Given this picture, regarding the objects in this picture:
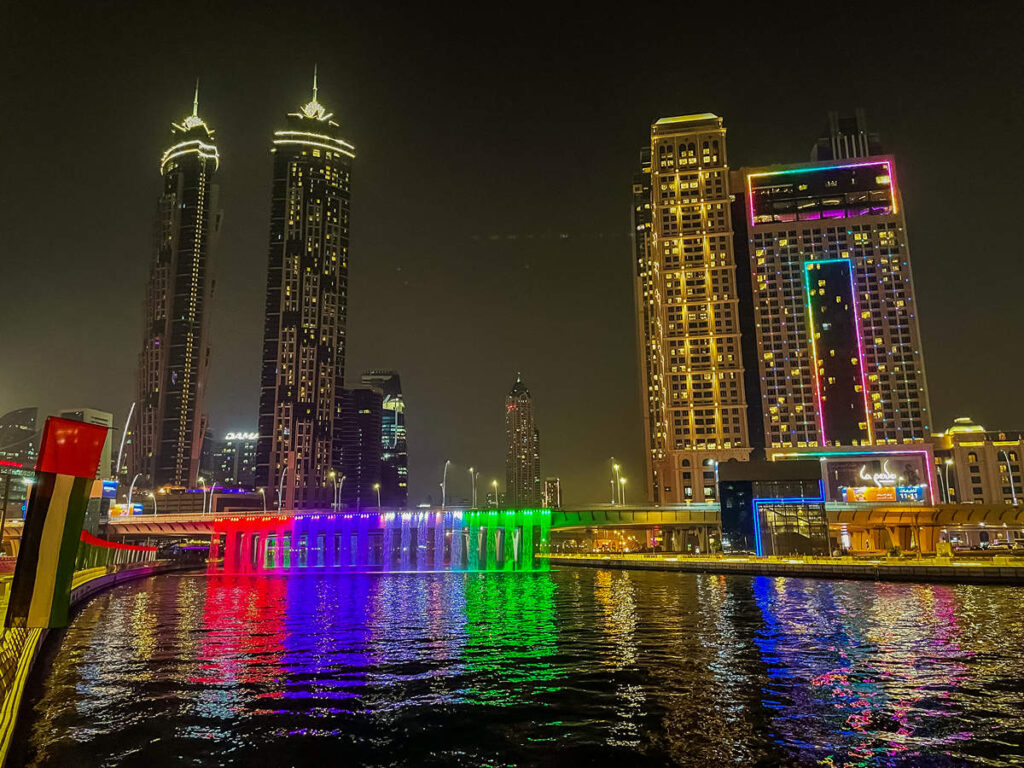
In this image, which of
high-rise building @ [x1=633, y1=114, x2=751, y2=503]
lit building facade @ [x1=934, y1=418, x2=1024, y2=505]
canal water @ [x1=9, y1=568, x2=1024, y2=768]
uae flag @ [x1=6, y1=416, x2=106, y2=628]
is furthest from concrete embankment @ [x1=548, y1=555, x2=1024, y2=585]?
lit building facade @ [x1=934, y1=418, x2=1024, y2=505]

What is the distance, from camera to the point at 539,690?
2109cm

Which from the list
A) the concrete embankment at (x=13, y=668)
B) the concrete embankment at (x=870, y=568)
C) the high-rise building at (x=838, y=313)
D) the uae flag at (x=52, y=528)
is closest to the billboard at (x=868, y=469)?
the high-rise building at (x=838, y=313)

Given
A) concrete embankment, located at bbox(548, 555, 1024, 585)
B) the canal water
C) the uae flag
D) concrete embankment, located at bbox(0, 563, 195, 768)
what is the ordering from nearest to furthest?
the uae flag → concrete embankment, located at bbox(0, 563, 195, 768) → the canal water → concrete embankment, located at bbox(548, 555, 1024, 585)

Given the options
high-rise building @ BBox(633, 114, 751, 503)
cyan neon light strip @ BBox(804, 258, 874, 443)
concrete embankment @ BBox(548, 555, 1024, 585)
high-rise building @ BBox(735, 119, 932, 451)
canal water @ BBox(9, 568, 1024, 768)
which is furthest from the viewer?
high-rise building @ BBox(633, 114, 751, 503)

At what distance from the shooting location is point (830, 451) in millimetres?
171250

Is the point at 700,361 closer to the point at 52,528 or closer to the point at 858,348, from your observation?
the point at 858,348

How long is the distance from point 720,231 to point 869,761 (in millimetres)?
198192

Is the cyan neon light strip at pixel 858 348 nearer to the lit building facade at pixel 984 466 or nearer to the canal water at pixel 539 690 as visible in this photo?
the lit building facade at pixel 984 466

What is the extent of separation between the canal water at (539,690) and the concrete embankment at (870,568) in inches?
977

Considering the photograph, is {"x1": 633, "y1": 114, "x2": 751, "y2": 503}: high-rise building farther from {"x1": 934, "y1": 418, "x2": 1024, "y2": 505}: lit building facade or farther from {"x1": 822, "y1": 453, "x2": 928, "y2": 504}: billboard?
{"x1": 934, "y1": 418, "x2": 1024, "y2": 505}: lit building facade

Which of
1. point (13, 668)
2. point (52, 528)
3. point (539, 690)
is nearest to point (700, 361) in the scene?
point (539, 690)

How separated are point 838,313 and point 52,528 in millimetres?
197246

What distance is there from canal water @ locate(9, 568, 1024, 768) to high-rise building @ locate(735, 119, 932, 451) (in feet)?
486

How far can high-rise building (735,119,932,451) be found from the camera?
178 meters
